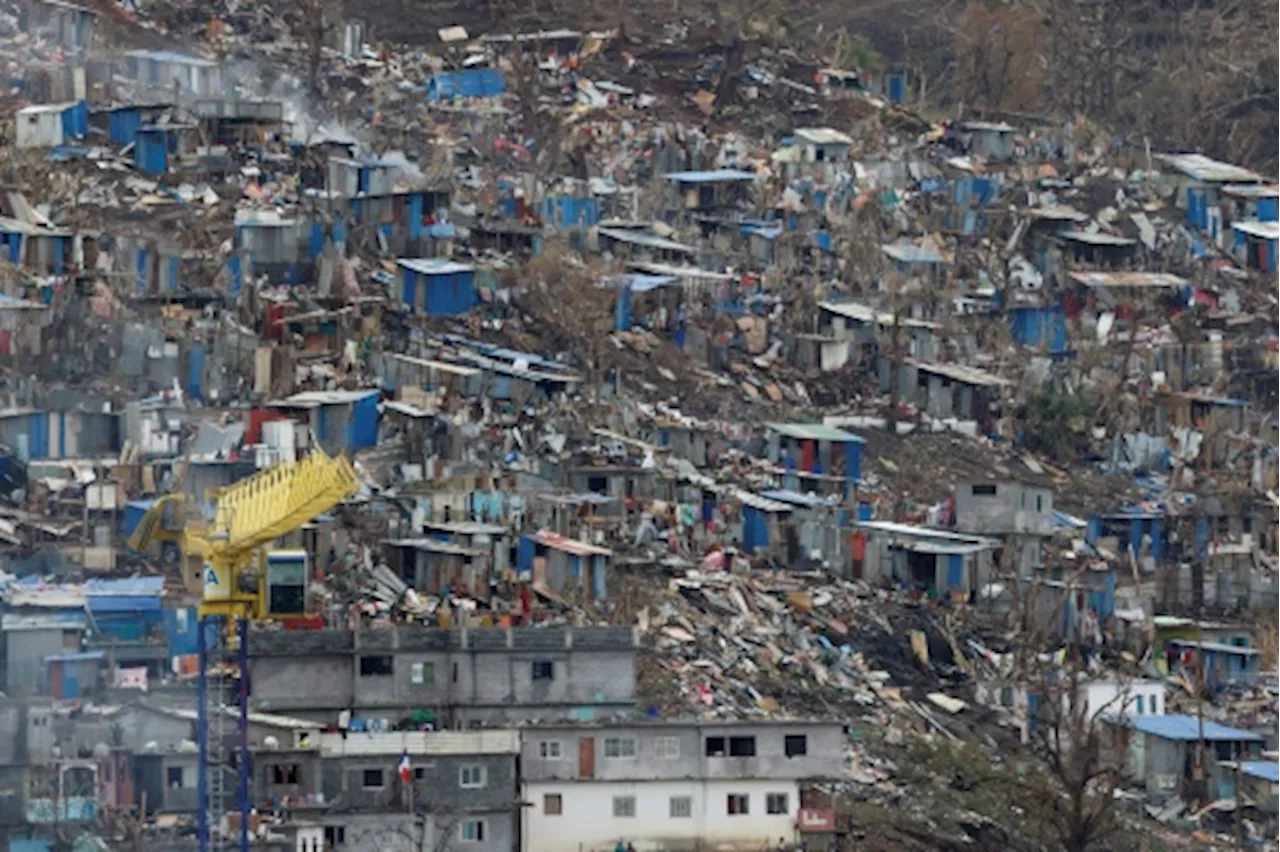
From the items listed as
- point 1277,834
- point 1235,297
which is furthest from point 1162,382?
point 1277,834

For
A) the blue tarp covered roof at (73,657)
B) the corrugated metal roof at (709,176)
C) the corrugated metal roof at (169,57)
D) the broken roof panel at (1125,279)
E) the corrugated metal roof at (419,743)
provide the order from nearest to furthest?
the corrugated metal roof at (419,743)
the blue tarp covered roof at (73,657)
the broken roof panel at (1125,279)
the corrugated metal roof at (169,57)
the corrugated metal roof at (709,176)

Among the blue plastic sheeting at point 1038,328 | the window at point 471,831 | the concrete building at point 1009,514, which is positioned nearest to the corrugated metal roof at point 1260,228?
the blue plastic sheeting at point 1038,328

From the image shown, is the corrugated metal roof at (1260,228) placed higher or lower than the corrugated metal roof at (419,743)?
higher

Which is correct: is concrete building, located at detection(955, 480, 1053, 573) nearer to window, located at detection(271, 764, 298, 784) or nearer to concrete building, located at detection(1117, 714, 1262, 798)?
concrete building, located at detection(1117, 714, 1262, 798)

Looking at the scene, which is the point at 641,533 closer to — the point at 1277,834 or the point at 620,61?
the point at 1277,834

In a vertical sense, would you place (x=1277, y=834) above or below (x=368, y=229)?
below

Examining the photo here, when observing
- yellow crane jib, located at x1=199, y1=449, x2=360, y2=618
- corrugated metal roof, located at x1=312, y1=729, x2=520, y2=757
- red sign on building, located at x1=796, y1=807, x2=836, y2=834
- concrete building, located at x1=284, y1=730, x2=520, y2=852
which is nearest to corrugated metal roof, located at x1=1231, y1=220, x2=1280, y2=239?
yellow crane jib, located at x1=199, y1=449, x2=360, y2=618

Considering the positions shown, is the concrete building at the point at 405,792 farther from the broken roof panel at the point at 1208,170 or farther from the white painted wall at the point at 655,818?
the broken roof panel at the point at 1208,170
